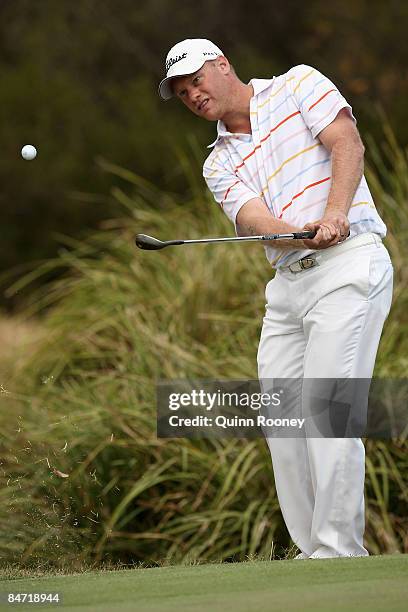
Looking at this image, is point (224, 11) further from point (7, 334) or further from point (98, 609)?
point (98, 609)

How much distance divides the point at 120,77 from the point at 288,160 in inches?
499

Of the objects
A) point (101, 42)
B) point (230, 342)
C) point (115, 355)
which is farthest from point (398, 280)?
point (101, 42)

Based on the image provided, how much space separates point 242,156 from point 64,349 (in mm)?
2659

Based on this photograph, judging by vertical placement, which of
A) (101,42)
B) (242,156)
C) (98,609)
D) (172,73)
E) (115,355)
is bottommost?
(98,609)

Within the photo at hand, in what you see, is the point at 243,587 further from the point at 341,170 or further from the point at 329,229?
the point at 341,170

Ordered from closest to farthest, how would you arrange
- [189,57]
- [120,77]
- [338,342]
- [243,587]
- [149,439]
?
1. [243,587]
2. [338,342]
3. [189,57]
4. [149,439]
5. [120,77]

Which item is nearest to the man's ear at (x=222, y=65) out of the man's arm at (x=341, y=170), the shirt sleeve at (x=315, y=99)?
the shirt sleeve at (x=315, y=99)

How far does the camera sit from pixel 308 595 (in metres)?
2.85

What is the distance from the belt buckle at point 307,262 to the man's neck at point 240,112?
1.82 feet

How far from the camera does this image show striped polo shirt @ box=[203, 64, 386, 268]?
3971 millimetres

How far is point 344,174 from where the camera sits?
3.85 meters

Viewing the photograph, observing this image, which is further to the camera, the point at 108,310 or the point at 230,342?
the point at 108,310

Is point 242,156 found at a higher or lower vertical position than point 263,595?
higher

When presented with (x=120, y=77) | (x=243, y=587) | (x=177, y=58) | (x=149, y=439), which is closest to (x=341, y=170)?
(x=177, y=58)
